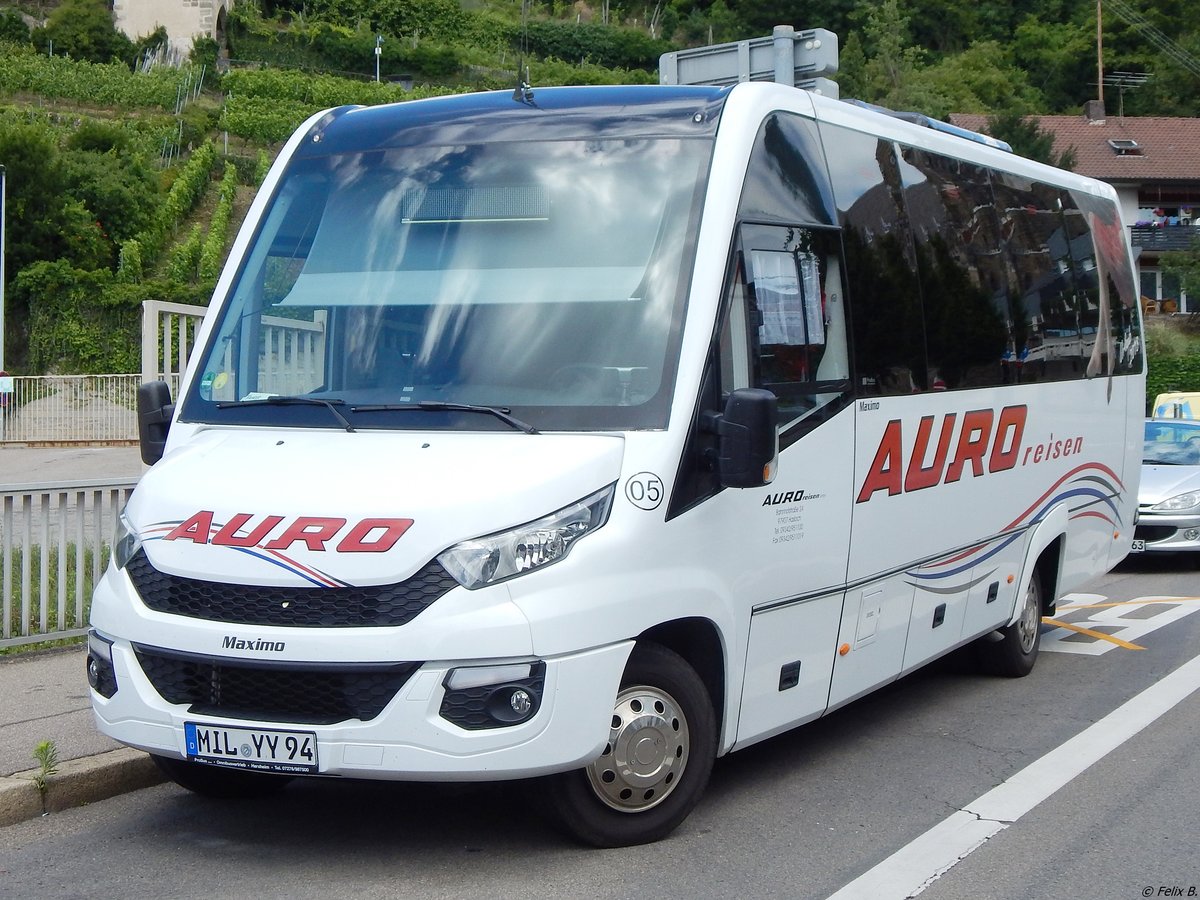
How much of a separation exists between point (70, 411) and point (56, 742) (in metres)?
32.6

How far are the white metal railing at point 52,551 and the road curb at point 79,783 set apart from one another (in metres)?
2.60

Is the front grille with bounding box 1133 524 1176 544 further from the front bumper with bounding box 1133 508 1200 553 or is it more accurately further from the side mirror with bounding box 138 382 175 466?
the side mirror with bounding box 138 382 175 466

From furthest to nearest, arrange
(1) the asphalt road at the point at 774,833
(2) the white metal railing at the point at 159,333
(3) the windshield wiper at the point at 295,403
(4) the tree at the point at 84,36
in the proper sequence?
(4) the tree at the point at 84,36 < (2) the white metal railing at the point at 159,333 < (3) the windshield wiper at the point at 295,403 < (1) the asphalt road at the point at 774,833

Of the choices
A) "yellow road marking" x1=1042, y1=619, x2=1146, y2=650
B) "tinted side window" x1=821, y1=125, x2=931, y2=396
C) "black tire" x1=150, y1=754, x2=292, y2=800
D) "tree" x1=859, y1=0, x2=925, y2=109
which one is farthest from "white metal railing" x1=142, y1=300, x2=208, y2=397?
"tree" x1=859, y1=0, x2=925, y2=109

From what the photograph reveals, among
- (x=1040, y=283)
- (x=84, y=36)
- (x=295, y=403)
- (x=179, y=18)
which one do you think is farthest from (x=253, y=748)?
(x=179, y=18)

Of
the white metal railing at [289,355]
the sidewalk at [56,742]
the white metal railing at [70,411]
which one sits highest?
the white metal railing at [289,355]

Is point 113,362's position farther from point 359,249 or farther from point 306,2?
point 306,2

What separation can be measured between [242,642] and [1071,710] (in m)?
5.21

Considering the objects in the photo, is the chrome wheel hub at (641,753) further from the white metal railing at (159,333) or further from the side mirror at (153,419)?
the white metal railing at (159,333)

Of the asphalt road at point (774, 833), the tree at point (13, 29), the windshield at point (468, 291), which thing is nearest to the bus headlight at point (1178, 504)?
the asphalt road at point (774, 833)

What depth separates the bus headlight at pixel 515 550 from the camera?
4984 mm

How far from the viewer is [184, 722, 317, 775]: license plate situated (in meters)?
5.05

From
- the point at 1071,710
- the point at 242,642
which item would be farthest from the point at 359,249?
the point at 1071,710

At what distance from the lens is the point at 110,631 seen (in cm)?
546
